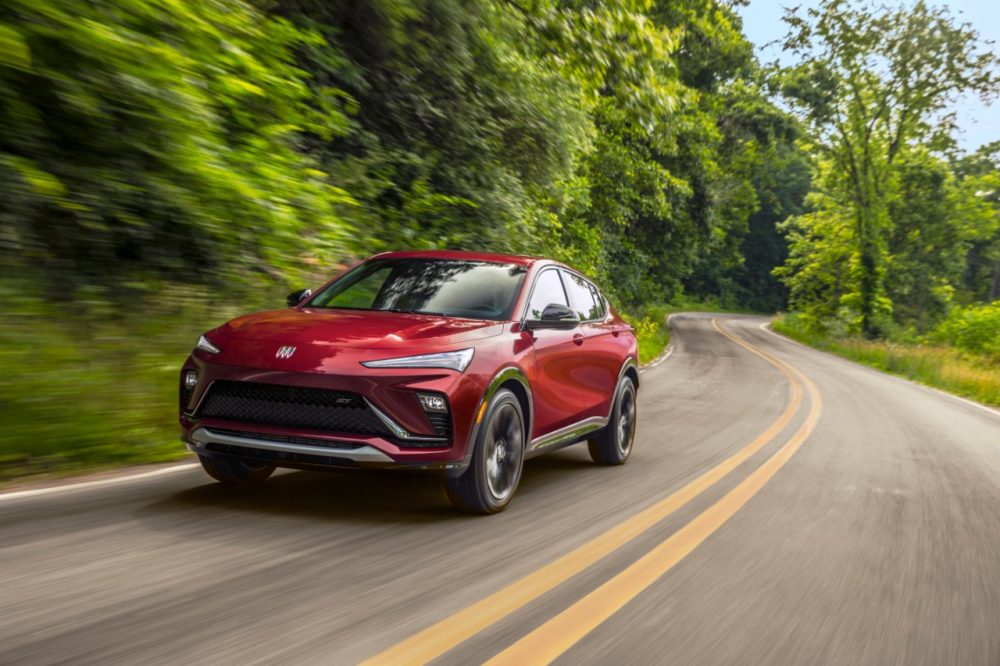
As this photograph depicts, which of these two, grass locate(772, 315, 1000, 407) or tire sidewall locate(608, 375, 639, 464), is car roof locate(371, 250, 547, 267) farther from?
grass locate(772, 315, 1000, 407)

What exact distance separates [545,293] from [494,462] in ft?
5.45

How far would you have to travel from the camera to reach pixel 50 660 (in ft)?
Result: 10.2

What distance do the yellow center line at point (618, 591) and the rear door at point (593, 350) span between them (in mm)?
1283

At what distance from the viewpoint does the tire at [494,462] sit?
18.4 feet

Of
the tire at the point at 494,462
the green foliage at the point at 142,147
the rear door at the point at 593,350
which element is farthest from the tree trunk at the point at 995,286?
the tire at the point at 494,462

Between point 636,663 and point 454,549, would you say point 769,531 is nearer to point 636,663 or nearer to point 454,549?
point 454,549

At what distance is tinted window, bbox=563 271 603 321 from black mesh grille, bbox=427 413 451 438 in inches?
102

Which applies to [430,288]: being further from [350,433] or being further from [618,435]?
[618,435]

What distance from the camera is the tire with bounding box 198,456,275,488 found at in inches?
233

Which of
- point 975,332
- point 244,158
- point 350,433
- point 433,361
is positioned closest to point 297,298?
point 433,361

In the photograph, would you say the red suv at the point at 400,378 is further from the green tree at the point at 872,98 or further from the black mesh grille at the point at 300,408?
the green tree at the point at 872,98

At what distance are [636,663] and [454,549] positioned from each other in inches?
63.9

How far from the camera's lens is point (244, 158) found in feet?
26.8

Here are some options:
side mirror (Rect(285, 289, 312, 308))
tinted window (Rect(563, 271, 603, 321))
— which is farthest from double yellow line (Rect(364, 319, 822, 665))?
side mirror (Rect(285, 289, 312, 308))
